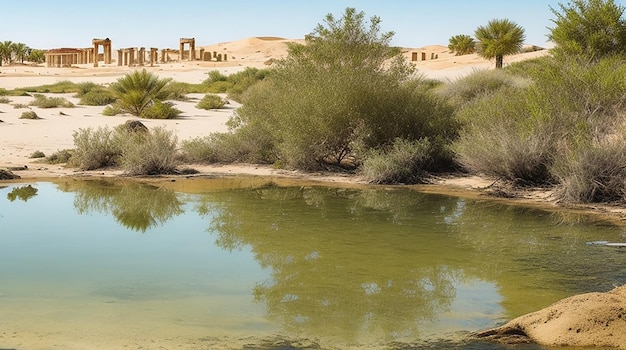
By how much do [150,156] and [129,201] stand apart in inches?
120

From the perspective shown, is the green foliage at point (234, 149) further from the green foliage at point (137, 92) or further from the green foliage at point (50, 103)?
the green foliage at point (50, 103)

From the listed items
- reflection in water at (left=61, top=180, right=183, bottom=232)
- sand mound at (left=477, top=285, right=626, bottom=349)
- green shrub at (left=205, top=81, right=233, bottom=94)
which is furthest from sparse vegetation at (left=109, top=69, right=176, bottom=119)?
sand mound at (left=477, top=285, right=626, bottom=349)

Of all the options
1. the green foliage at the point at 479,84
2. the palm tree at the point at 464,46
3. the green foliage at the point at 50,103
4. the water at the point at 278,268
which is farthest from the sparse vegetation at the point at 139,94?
the palm tree at the point at 464,46

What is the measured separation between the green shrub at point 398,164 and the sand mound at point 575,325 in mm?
9083

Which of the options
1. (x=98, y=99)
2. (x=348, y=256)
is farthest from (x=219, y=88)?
(x=348, y=256)

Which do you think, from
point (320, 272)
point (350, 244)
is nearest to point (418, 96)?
point (350, 244)

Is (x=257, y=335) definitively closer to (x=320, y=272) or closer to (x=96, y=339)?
(x=96, y=339)

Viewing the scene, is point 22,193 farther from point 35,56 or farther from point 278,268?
point 35,56

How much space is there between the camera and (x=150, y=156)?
1664 centimetres

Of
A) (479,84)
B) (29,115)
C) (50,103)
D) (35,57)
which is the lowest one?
(29,115)

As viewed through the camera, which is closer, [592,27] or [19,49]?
[592,27]

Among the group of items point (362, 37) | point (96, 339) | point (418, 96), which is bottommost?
point (96, 339)

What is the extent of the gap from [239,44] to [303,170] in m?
107

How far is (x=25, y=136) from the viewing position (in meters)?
20.7
